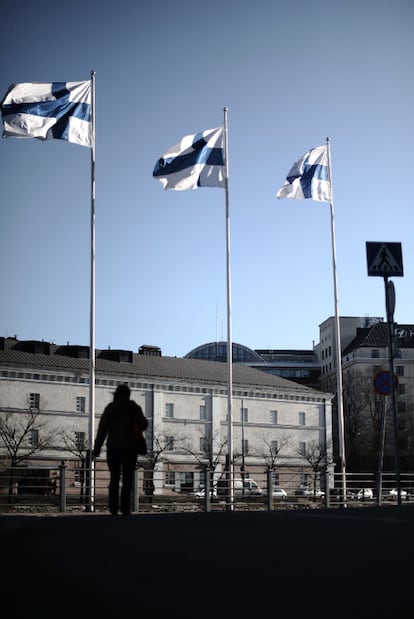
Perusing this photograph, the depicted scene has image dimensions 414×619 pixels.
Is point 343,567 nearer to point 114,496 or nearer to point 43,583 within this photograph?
point 43,583

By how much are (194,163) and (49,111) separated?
6.12m

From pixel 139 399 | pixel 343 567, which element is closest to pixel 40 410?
pixel 139 399

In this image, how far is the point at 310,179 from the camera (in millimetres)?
→ 39375

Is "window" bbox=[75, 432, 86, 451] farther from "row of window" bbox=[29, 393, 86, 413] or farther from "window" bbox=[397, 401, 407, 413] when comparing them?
"window" bbox=[397, 401, 407, 413]

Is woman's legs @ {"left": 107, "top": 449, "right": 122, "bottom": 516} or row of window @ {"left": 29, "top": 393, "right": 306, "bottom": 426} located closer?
woman's legs @ {"left": 107, "top": 449, "right": 122, "bottom": 516}

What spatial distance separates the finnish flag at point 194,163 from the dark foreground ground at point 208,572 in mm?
26136

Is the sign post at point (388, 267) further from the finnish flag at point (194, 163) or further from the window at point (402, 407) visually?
the window at point (402, 407)

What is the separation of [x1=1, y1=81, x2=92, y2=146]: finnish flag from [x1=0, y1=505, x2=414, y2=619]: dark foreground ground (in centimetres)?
2405

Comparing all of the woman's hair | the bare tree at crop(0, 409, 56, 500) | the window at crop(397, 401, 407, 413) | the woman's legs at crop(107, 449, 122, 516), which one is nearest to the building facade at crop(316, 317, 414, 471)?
the window at crop(397, 401, 407, 413)

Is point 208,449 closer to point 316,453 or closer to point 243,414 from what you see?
point 243,414

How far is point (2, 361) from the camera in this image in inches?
2953

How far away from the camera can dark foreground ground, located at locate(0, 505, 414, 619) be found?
4930mm

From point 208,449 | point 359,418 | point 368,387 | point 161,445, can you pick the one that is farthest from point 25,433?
point 368,387

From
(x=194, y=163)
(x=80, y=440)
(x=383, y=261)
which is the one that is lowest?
(x=80, y=440)
